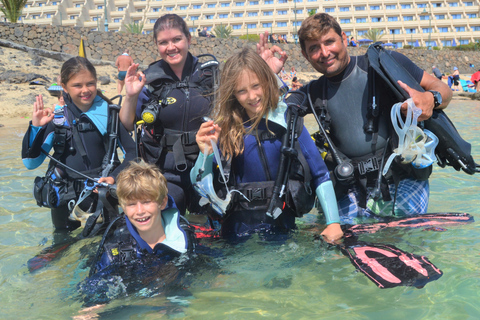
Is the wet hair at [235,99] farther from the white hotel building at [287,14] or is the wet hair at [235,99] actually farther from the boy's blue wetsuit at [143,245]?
the white hotel building at [287,14]

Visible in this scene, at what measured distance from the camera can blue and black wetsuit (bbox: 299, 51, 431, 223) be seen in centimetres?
351

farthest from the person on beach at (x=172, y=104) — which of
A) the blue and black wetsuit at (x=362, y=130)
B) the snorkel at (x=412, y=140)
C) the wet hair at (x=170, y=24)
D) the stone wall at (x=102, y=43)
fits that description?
the stone wall at (x=102, y=43)

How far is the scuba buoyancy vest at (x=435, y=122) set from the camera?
11.0ft

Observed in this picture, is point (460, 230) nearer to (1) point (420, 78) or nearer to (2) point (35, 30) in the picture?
(1) point (420, 78)

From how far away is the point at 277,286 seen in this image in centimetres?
286

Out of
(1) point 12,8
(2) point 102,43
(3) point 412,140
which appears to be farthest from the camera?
(2) point 102,43

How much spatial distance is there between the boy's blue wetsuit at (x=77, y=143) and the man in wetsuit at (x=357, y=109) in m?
1.67

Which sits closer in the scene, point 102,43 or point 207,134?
point 207,134

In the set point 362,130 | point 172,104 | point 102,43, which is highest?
point 102,43

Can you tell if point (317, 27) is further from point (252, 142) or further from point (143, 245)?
point (143, 245)

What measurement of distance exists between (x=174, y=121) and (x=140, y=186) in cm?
79

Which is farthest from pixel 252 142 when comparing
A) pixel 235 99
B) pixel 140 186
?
pixel 140 186

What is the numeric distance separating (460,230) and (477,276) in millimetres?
910

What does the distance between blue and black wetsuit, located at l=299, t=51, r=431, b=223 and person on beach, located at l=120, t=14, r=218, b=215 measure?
0.94 m
